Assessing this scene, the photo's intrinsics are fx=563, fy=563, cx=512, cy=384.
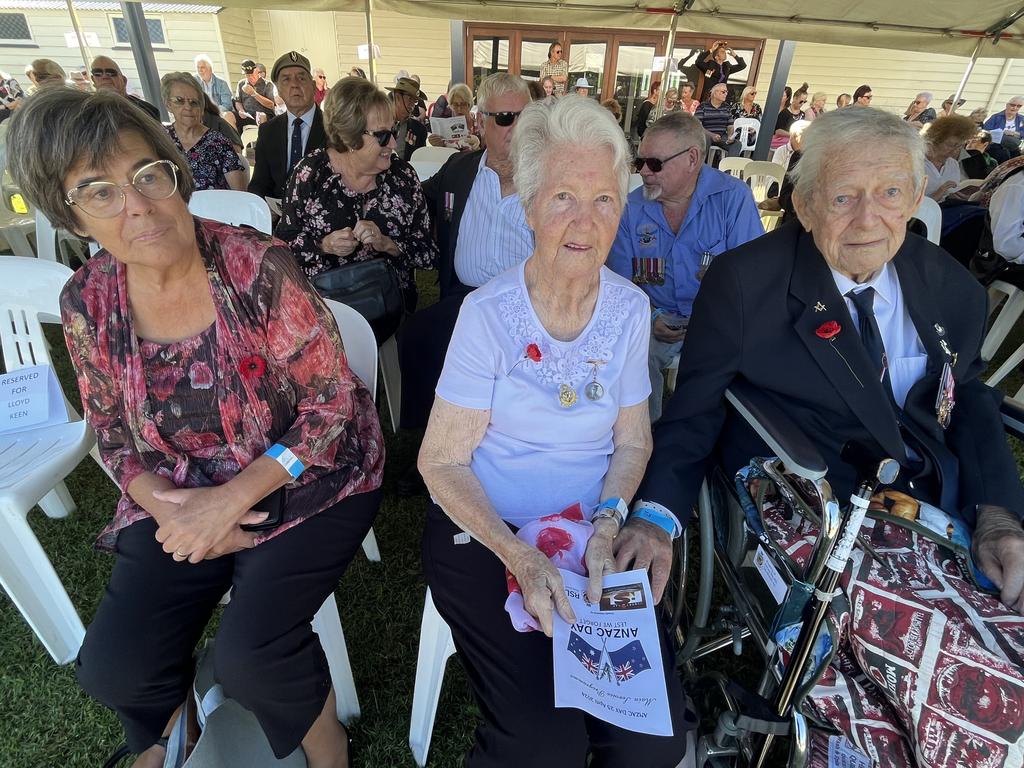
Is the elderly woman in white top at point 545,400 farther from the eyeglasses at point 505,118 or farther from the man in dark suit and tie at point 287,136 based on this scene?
the man in dark suit and tie at point 287,136

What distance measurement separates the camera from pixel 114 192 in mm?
1312

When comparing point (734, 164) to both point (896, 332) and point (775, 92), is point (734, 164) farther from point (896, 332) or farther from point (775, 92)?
point (896, 332)

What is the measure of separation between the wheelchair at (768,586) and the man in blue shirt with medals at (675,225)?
38.4 inches

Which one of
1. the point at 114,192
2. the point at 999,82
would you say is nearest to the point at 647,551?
the point at 114,192

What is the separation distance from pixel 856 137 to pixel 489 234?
151 centimetres

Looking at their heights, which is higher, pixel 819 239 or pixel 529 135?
pixel 529 135

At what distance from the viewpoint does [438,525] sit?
59.5 inches

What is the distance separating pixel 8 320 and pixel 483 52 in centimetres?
1146

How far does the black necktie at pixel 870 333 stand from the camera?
4.95ft

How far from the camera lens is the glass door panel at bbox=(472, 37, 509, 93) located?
11.3 metres

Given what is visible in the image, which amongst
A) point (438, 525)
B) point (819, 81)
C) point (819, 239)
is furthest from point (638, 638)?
point (819, 81)

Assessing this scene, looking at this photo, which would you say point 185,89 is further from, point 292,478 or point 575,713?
point 575,713

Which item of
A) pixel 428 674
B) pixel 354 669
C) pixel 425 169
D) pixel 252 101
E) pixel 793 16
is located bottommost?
pixel 354 669

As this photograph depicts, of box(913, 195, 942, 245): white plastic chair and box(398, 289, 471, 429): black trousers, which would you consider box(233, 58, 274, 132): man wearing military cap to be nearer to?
box(398, 289, 471, 429): black trousers
